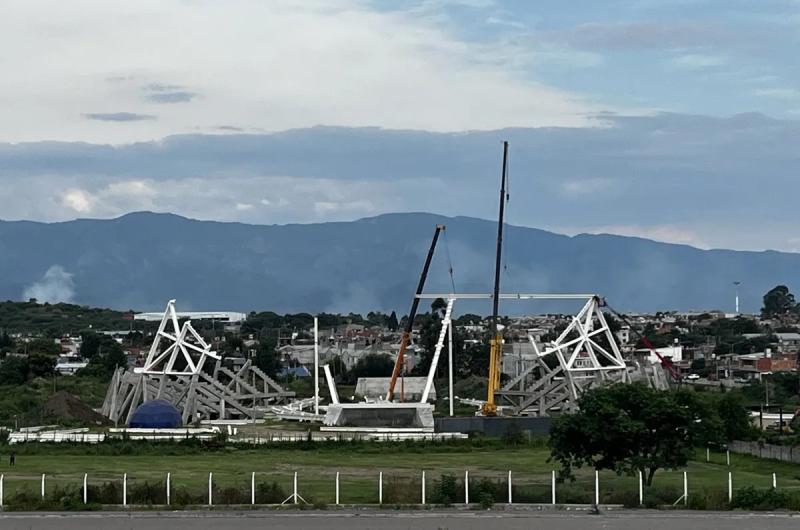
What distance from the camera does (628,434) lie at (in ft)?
152

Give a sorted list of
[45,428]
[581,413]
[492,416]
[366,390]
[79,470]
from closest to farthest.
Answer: [581,413]
[79,470]
[45,428]
[492,416]
[366,390]

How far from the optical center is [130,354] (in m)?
170

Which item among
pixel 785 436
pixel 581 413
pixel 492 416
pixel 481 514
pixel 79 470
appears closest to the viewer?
pixel 481 514

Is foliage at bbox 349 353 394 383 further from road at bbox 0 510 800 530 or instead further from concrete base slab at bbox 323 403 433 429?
road at bbox 0 510 800 530

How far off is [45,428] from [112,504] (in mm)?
44872

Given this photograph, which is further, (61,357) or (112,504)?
(61,357)

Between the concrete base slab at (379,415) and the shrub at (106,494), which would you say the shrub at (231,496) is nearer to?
the shrub at (106,494)

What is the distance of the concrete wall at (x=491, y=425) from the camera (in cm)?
8894

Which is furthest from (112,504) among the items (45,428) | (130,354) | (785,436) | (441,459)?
(130,354)

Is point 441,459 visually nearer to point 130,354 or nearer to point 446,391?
point 446,391

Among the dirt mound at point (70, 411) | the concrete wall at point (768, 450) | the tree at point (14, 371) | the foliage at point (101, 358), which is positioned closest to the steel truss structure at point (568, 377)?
the dirt mound at point (70, 411)

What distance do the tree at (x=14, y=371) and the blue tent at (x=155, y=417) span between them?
1339 inches

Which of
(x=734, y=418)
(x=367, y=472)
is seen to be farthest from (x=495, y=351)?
(x=367, y=472)

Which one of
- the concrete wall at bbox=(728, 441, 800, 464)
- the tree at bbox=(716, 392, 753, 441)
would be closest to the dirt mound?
the tree at bbox=(716, 392, 753, 441)
